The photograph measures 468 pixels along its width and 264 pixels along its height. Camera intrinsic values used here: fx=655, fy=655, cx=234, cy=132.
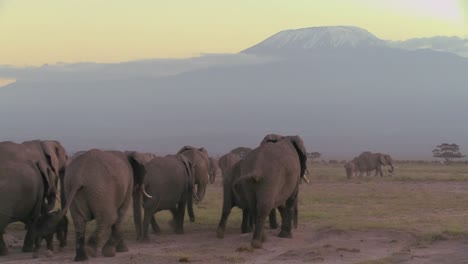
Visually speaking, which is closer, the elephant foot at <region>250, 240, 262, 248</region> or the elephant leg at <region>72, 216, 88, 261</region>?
the elephant leg at <region>72, 216, 88, 261</region>

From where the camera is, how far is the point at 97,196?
11266 mm

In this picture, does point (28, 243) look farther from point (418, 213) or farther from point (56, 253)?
point (418, 213)

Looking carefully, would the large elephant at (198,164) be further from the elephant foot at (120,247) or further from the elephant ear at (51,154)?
the elephant foot at (120,247)

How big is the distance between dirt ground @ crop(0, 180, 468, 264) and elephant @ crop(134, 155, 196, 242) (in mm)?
441

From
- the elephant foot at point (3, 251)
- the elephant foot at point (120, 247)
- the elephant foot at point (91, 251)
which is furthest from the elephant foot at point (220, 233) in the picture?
the elephant foot at point (3, 251)

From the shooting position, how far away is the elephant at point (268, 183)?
13.1 meters

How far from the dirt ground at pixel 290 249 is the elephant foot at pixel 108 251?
0.19 metres

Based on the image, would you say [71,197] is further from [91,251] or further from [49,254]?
[49,254]

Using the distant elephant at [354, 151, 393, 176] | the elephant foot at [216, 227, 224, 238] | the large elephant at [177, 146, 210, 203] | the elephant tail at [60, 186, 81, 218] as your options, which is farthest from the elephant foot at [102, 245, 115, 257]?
the distant elephant at [354, 151, 393, 176]

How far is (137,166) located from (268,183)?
264cm

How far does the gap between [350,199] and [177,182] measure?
11974mm

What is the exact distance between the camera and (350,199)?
83.9 ft

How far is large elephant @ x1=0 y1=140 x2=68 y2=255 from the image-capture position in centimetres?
1195

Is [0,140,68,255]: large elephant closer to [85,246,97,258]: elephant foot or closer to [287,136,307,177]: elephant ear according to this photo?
[85,246,97,258]: elephant foot
